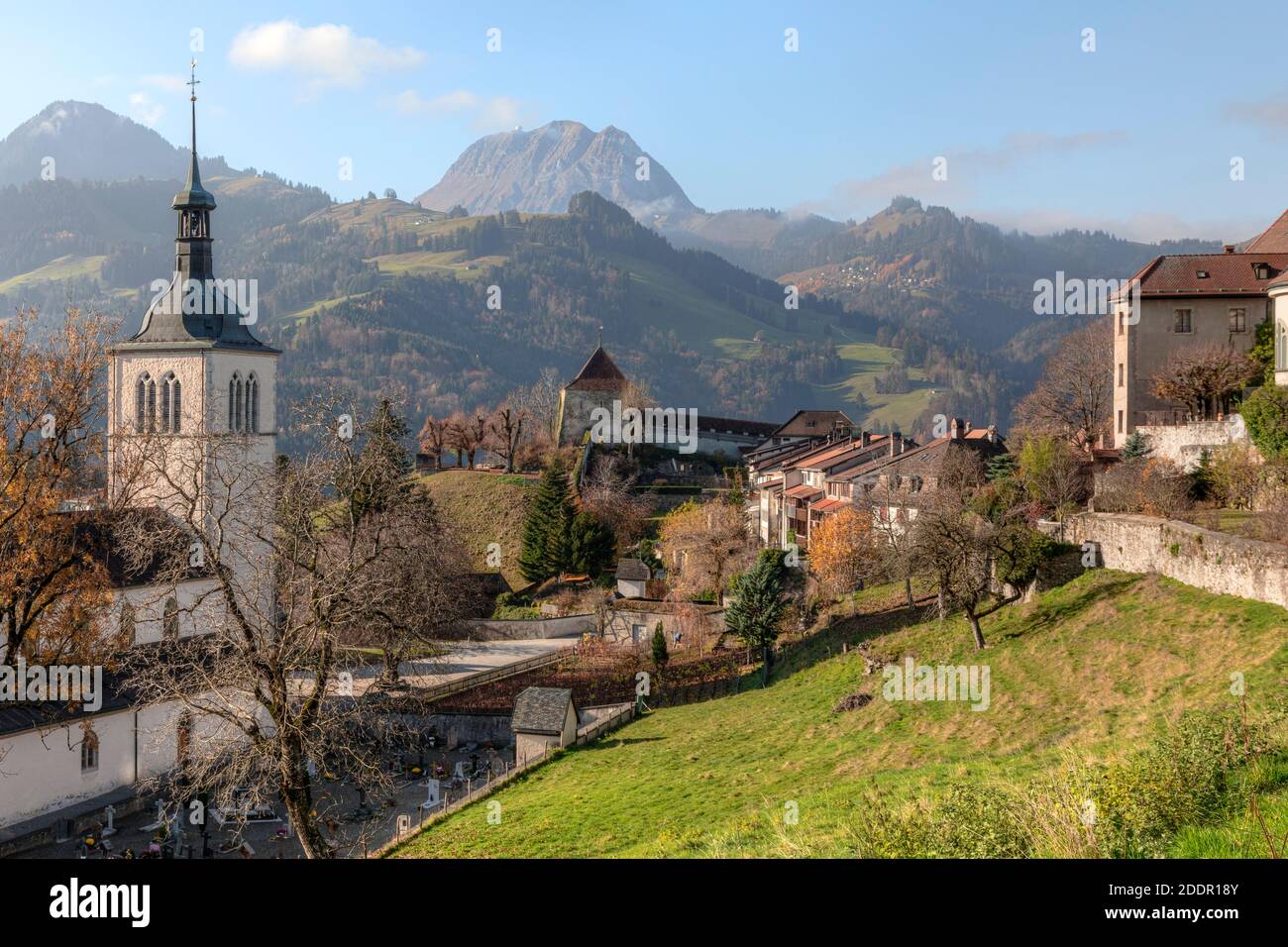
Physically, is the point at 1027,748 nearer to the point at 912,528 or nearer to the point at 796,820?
the point at 796,820

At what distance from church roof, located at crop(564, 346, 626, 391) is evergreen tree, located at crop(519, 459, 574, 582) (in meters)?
26.3

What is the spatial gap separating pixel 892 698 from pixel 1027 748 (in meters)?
8.18

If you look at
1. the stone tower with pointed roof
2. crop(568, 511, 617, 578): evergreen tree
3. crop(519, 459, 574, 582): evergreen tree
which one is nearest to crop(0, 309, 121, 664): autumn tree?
crop(519, 459, 574, 582): evergreen tree

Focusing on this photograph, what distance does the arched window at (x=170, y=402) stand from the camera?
47.0m

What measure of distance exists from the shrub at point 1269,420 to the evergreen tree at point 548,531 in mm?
38301

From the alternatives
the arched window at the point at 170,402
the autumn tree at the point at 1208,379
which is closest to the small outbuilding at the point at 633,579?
the arched window at the point at 170,402

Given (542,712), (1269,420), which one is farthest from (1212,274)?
(542,712)

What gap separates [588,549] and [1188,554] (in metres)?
39.4

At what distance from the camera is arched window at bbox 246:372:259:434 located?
48.7 m

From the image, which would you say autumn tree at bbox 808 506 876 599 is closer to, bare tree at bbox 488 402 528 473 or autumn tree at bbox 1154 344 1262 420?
autumn tree at bbox 1154 344 1262 420

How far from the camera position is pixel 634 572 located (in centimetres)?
6069

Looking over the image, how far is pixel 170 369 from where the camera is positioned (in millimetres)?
47219

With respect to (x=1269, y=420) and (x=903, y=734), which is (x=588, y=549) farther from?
(x=1269, y=420)

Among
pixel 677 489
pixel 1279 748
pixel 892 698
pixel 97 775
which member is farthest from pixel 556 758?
pixel 677 489
